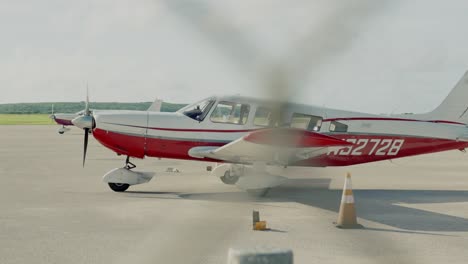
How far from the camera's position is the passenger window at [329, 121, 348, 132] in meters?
13.8

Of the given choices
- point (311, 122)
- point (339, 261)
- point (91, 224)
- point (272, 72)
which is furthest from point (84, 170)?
point (272, 72)

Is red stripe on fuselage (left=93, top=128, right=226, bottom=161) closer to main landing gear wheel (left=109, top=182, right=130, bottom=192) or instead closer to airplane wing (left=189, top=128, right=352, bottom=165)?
airplane wing (left=189, top=128, right=352, bottom=165)

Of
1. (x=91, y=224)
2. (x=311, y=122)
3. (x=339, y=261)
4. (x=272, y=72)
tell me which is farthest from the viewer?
(x=311, y=122)

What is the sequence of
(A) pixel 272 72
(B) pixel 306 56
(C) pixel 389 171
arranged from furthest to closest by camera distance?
1. (C) pixel 389 171
2. (A) pixel 272 72
3. (B) pixel 306 56

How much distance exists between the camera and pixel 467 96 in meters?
14.7

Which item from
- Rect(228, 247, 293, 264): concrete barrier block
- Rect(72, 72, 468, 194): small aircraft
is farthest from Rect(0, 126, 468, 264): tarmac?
Rect(72, 72, 468, 194): small aircraft

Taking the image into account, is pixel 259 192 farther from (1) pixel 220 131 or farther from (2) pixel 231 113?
(2) pixel 231 113

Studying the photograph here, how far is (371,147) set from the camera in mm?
14188

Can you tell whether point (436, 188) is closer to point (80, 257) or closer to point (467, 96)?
point (467, 96)

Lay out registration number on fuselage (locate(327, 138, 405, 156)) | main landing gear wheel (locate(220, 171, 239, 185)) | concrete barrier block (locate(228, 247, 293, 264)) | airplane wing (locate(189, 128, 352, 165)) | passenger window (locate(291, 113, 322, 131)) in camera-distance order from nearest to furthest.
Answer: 1. concrete barrier block (locate(228, 247, 293, 264))
2. airplane wing (locate(189, 128, 352, 165))
3. passenger window (locate(291, 113, 322, 131))
4. registration number on fuselage (locate(327, 138, 405, 156))
5. main landing gear wheel (locate(220, 171, 239, 185))

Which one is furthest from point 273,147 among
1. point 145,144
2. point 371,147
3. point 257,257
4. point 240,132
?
point 371,147

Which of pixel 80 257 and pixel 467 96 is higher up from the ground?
pixel 467 96

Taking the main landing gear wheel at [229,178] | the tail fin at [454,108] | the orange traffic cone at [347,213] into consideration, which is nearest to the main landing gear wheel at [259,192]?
the main landing gear wheel at [229,178]

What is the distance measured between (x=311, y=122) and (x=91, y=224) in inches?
236
